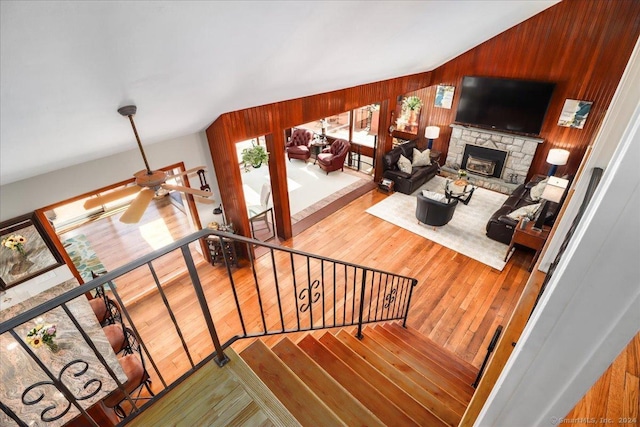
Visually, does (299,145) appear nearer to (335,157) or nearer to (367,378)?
(335,157)

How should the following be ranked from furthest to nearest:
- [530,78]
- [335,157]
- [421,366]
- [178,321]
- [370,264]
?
[335,157] < [530,78] < [370,264] < [178,321] < [421,366]

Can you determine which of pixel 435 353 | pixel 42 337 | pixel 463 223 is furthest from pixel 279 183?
pixel 463 223

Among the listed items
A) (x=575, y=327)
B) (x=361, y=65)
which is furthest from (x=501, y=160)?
(x=575, y=327)

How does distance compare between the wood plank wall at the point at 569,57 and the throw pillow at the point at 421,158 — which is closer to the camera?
the wood plank wall at the point at 569,57

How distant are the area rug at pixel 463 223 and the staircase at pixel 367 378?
7.95 feet

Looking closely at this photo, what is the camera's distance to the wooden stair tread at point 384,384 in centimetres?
238

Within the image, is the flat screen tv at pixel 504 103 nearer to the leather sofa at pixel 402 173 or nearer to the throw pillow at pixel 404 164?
the leather sofa at pixel 402 173

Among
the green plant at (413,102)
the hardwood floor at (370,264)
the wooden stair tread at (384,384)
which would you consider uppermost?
the green plant at (413,102)

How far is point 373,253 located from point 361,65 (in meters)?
3.05

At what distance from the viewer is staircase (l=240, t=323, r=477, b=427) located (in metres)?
1.91

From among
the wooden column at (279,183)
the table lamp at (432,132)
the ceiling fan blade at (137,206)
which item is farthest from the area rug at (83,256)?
the table lamp at (432,132)

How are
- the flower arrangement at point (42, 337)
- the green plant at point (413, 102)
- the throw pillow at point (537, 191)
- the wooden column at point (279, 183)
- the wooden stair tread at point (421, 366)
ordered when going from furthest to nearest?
the green plant at point (413, 102) < the throw pillow at point (537, 191) < the wooden column at point (279, 183) < the wooden stair tread at point (421, 366) < the flower arrangement at point (42, 337)

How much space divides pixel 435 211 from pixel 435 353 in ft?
9.75

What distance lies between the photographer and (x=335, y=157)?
27.4ft
